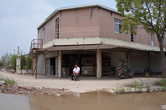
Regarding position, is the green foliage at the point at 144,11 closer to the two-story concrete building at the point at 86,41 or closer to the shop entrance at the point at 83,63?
the two-story concrete building at the point at 86,41

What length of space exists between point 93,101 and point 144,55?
53.4 ft

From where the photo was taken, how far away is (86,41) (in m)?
14.0

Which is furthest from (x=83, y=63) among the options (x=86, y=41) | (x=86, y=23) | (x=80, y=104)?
(x=80, y=104)

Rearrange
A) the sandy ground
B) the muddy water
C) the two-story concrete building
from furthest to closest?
1. the two-story concrete building
2. the sandy ground
3. the muddy water

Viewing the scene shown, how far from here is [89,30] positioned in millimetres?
14320

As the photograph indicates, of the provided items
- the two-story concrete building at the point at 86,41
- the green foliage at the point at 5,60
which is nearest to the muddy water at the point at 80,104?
the two-story concrete building at the point at 86,41

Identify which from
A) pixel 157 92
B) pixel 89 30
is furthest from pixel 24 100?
pixel 89 30

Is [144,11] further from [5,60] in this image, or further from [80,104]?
[5,60]

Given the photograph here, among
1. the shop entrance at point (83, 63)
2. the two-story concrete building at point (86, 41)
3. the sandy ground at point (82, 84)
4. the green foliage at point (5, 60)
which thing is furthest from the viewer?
the green foliage at point (5, 60)

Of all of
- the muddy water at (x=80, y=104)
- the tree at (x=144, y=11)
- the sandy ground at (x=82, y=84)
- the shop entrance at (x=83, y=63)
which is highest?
the tree at (x=144, y=11)

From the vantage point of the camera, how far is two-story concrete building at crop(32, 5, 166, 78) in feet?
45.9

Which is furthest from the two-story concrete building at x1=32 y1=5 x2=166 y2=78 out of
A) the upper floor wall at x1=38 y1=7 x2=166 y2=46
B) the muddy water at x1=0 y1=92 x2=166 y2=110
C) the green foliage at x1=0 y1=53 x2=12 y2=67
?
the green foliage at x1=0 y1=53 x2=12 y2=67

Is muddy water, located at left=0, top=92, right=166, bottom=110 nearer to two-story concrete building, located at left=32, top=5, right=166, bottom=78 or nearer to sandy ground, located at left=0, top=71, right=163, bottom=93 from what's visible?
sandy ground, located at left=0, top=71, right=163, bottom=93

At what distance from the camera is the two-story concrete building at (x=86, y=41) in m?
14.0
